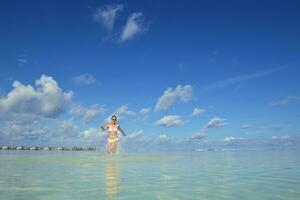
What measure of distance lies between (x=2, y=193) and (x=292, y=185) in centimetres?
788

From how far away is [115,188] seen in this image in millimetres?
9555

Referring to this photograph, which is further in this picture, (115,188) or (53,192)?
(115,188)

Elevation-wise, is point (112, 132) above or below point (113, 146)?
above

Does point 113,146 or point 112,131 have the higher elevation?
point 112,131

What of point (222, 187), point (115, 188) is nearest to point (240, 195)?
point (222, 187)

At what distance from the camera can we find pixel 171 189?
31.5ft

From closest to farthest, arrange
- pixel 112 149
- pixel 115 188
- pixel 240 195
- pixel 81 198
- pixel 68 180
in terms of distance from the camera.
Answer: pixel 81 198, pixel 240 195, pixel 115 188, pixel 68 180, pixel 112 149

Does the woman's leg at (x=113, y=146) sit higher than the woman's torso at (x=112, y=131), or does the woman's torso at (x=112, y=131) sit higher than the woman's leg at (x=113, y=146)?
the woman's torso at (x=112, y=131)

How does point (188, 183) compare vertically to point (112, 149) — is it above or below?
below

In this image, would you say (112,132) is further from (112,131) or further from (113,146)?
(113,146)

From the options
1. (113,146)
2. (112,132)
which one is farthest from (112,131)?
(113,146)

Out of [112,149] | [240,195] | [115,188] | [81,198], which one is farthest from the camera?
[112,149]

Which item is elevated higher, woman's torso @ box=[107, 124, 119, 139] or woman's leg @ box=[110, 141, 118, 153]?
woman's torso @ box=[107, 124, 119, 139]

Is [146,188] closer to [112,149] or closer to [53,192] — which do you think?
[53,192]
